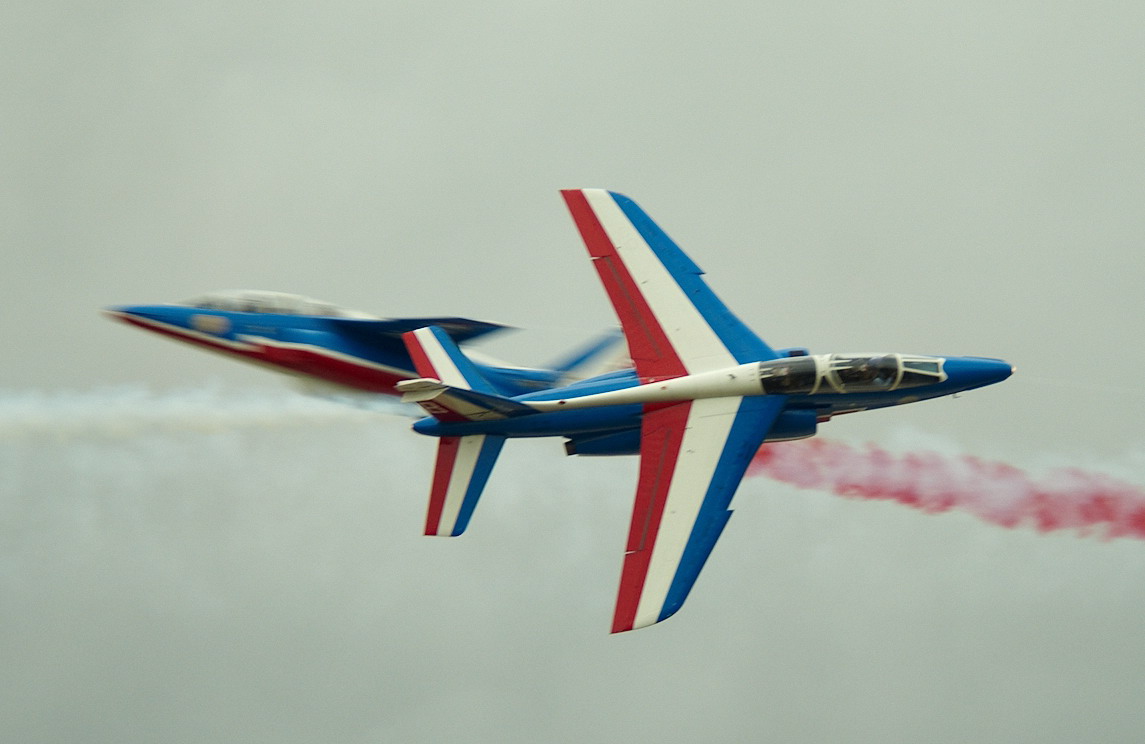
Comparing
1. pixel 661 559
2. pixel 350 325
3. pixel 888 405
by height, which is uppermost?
pixel 350 325

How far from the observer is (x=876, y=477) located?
137 ft

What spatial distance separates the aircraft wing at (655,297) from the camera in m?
38.9

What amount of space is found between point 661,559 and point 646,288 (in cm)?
670

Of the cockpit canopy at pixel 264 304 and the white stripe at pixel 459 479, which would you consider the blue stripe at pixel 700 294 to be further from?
the cockpit canopy at pixel 264 304

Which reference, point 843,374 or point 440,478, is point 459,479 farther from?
point 843,374

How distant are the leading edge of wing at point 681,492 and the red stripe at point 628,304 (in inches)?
45.2

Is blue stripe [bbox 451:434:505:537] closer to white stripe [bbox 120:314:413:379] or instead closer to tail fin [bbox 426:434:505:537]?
tail fin [bbox 426:434:505:537]

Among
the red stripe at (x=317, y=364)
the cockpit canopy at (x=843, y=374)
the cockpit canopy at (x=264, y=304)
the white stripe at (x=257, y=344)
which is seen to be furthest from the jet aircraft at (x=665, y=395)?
the cockpit canopy at (x=264, y=304)

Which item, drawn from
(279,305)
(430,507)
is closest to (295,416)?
(279,305)

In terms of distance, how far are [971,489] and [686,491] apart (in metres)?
8.08

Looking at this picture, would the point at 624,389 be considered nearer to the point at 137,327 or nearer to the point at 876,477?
the point at 876,477

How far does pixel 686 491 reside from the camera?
121 ft

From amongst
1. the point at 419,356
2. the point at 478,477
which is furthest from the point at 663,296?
the point at 478,477

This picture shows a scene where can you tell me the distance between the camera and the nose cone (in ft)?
126
